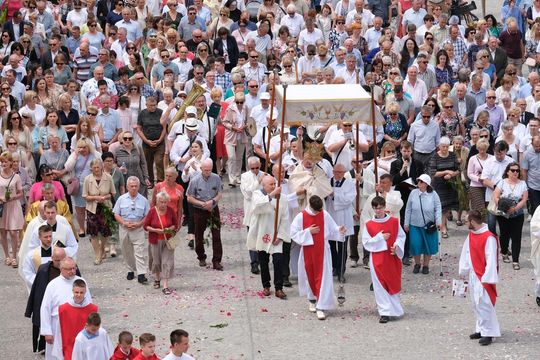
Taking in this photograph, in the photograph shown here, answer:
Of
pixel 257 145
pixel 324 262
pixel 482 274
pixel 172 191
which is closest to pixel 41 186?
pixel 172 191

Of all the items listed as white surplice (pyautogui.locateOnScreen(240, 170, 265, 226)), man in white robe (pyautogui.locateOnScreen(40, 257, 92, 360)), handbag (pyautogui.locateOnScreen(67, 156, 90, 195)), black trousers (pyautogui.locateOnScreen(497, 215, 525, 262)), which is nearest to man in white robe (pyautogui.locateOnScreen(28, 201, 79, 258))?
man in white robe (pyautogui.locateOnScreen(40, 257, 92, 360))

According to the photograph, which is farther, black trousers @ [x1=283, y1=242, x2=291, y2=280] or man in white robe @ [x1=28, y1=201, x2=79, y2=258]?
black trousers @ [x1=283, y1=242, x2=291, y2=280]

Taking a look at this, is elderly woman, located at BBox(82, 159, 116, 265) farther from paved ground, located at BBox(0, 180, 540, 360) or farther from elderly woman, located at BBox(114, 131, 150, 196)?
elderly woman, located at BBox(114, 131, 150, 196)

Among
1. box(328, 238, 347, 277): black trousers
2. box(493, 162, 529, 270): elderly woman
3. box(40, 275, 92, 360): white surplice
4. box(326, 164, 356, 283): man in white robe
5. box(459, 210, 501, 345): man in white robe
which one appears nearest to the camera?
Result: box(40, 275, 92, 360): white surplice

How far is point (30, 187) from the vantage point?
73.4 ft

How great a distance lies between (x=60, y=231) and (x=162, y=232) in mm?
1713

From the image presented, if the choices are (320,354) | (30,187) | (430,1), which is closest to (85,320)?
(320,354)

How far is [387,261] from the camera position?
19.3 metres

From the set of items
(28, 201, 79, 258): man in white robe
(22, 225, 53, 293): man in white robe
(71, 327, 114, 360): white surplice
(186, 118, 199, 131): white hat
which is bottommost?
(71, 327, 114, 360): white surplice

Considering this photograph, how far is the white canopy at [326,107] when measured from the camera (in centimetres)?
1992

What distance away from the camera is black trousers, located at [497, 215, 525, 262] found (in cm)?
2142

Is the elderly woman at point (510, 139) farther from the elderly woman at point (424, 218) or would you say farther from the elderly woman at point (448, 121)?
the elderly woman at point (424, 218)

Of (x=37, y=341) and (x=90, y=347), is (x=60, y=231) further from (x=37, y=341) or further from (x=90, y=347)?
(x=90, y=347)

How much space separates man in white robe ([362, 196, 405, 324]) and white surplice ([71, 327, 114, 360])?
4.43 meters
